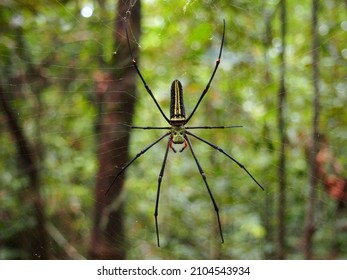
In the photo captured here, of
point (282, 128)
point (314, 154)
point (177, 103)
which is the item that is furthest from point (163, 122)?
point (177, 103)

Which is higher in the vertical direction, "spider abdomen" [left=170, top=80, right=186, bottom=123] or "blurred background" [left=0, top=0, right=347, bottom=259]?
"blurred background" [left=0, top=0, right=347, bottom=259]

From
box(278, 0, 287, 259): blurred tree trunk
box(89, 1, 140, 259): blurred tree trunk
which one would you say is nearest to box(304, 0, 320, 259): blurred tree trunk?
box(278, 0, 287, 259): blurred tree trunk

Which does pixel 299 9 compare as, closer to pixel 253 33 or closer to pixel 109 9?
pixel 253 33

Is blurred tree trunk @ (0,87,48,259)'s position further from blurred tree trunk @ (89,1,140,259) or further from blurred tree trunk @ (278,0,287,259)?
blurred tree trunk @ (278,0,287,259)

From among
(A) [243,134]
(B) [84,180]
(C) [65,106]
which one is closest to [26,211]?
(B) [84,180]

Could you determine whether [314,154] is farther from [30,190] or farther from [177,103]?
[30,190]
